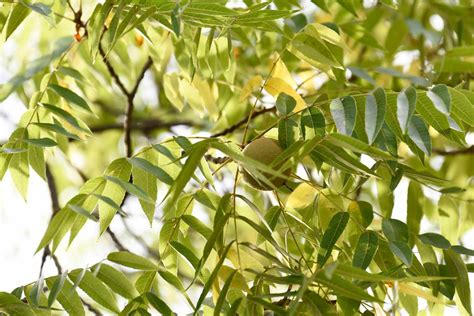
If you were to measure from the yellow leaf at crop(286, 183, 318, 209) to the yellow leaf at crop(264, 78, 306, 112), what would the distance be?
153mm

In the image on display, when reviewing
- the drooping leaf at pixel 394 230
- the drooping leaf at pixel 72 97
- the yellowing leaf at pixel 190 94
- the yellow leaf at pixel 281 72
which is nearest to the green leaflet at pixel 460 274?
the drooping leaf at pixel 394 230

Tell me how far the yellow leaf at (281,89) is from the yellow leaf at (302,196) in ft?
0.50

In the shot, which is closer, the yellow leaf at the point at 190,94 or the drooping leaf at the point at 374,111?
the drooping leaf at the point at 374,111

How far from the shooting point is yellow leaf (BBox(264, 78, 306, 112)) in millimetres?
1943

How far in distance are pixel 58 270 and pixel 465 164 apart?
1.43m

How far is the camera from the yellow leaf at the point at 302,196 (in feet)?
6.35

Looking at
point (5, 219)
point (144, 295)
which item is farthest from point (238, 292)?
point (5, 219)

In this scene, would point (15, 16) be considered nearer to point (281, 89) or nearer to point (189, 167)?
point (281, 89)

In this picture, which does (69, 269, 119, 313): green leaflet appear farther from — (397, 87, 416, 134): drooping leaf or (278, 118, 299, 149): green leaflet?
(397, 87, 416, 134): drooping leaf

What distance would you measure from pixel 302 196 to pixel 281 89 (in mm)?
217

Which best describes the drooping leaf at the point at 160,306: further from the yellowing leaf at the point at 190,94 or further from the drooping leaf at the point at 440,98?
the yellowing leaf at the point at 190,94

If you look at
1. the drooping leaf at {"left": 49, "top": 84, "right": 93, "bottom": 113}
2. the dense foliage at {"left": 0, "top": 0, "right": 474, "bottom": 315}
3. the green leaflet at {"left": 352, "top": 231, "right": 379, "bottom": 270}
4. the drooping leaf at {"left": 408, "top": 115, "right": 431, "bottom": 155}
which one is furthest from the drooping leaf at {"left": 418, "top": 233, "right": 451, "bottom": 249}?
the drooping leaf at {"left": 49, "top": 84, "right": 93, "bottom": 113}

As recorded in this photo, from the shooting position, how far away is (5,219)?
4379 millimetres

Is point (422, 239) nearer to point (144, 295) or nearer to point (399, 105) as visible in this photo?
point (399, 105)
